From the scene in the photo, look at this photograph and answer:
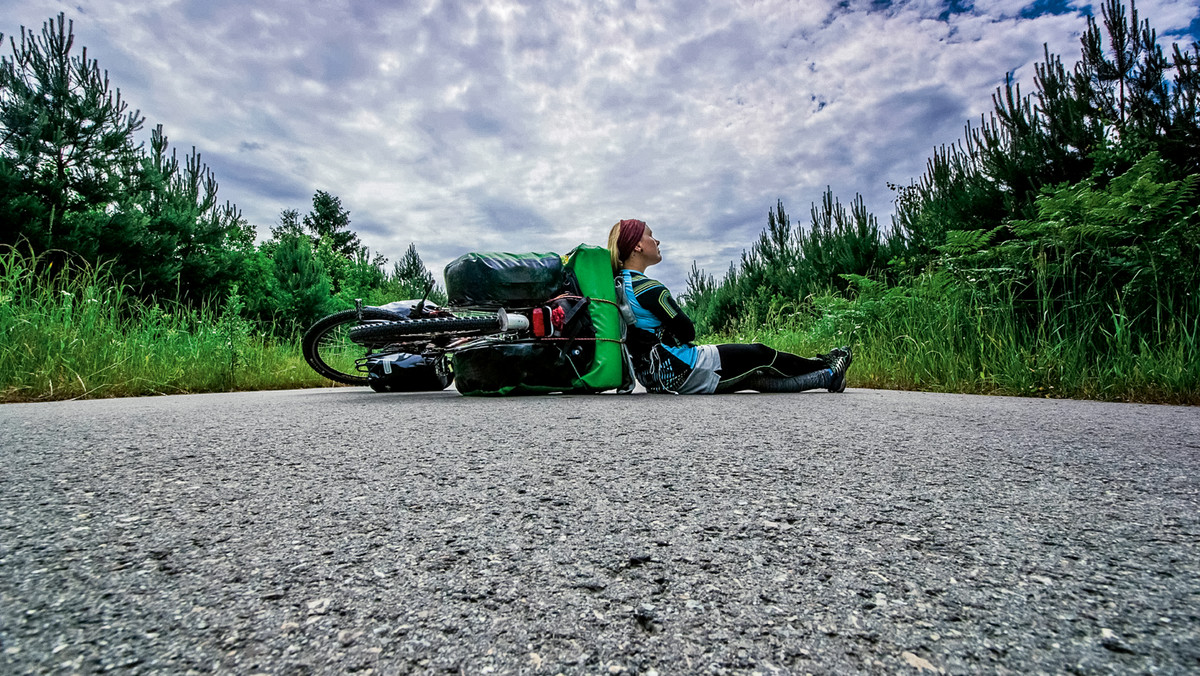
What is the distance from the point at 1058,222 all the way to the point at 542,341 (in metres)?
3.80

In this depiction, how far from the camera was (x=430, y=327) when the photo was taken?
129 inches

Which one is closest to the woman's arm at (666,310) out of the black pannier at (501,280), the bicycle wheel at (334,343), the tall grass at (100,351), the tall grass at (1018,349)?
the black pannier at (501,280)

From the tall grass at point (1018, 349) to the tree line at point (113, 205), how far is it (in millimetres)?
10844

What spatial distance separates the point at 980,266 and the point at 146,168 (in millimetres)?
18041

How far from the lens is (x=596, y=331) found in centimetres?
337

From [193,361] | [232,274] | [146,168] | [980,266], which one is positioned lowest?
[193,361]

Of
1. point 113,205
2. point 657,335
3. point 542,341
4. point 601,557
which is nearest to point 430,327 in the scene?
point 542,341

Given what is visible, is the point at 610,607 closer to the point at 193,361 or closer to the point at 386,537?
the point at 386,537

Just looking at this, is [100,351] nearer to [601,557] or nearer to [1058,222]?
[601,557]

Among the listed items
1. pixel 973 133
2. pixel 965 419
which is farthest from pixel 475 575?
pixel 973 133

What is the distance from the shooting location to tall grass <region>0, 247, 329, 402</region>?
3369mm

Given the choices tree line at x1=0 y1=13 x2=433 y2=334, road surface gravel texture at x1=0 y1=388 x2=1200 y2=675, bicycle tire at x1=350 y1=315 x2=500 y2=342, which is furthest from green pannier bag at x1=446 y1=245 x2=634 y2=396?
tree line at x1=0 y1=13 x2=433 y2=334

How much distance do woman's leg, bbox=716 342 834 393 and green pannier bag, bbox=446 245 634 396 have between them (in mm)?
672

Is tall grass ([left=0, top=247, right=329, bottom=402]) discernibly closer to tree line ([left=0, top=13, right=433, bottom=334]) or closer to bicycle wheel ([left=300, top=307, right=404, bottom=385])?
bicycle wheel ([left=300, top=307, right=404, bottom=385])
